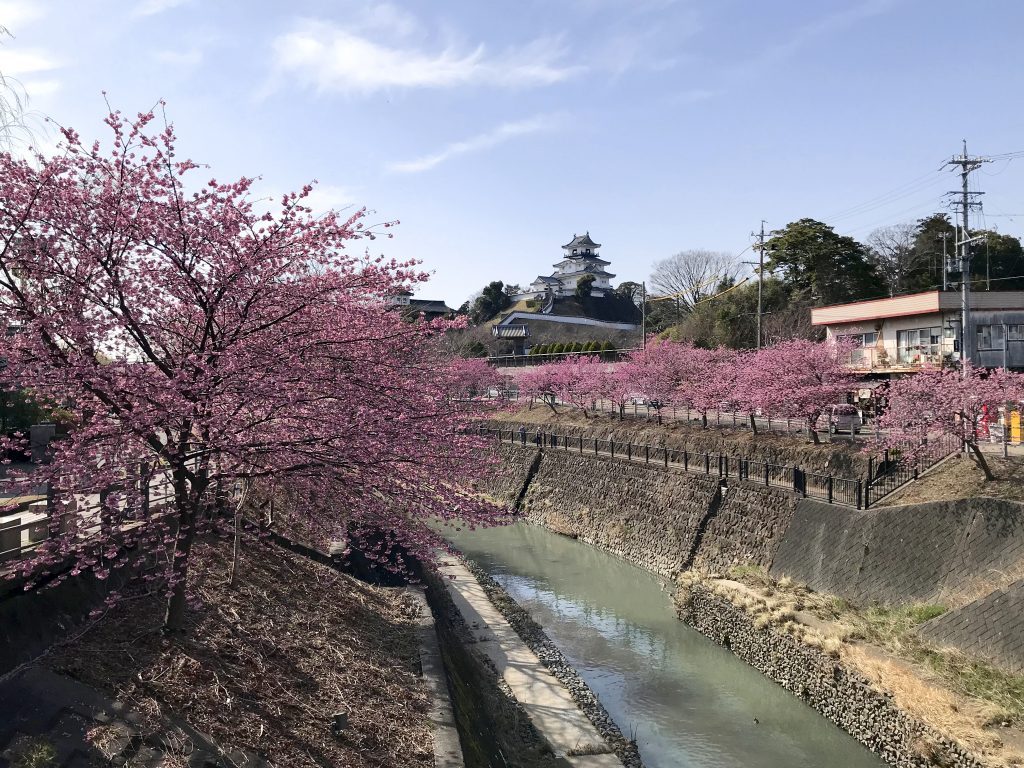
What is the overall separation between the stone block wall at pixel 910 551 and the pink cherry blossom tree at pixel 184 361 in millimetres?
10211

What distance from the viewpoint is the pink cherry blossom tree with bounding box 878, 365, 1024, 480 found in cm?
1509

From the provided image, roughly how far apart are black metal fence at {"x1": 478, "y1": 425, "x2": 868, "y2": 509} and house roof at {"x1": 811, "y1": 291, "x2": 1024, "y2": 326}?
36.5 feet

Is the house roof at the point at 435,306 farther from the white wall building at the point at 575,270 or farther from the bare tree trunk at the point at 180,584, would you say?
the bare tree trunk at the point at 180,584

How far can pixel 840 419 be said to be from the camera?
2559cm

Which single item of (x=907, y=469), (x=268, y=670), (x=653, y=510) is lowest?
(x=653, y=510)

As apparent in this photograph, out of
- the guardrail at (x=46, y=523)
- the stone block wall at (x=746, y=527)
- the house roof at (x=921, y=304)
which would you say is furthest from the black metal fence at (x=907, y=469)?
the guardrail at (x=46, y=523)

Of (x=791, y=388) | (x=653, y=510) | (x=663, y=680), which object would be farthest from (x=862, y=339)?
(x=663, y=680)

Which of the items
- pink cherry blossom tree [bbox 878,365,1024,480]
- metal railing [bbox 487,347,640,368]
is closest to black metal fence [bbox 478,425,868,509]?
pink cherry blossom tree [bbox 878,365,1024,480]

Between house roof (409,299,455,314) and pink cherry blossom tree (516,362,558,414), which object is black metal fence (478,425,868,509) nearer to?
pink cherry blossom tree (516,362,558,414)

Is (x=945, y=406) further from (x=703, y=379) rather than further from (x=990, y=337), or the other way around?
(x=703, y=379)

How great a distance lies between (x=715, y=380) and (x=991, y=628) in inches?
807

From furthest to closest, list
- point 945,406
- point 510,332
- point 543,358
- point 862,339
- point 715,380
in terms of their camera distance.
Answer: point 510,332
point 543,358
point 862,339
point 715,380
point 945,406

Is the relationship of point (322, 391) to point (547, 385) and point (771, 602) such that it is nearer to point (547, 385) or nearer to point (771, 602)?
point (771, 602)

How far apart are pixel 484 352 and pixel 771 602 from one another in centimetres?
5891
